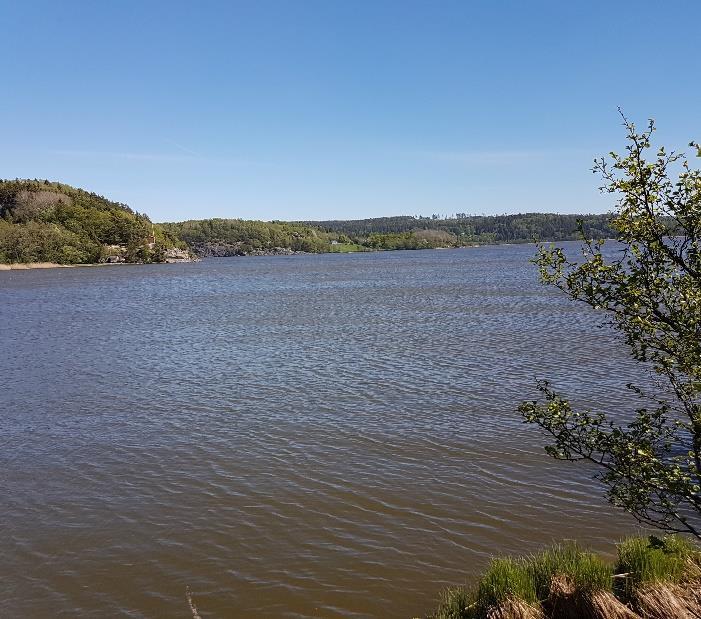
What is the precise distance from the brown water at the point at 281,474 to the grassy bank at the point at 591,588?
1472mm

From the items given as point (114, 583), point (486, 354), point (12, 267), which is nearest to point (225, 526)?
point (114, 583)

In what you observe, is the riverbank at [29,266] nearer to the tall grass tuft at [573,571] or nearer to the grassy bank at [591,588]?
the grassy bank at [591,588]

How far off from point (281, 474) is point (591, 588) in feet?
30.4

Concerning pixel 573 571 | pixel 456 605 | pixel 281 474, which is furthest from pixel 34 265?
pixel 573 571

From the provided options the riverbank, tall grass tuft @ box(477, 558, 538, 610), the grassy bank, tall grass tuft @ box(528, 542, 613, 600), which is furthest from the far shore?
tall grass tuft @ box(528, 542, 613, 600)

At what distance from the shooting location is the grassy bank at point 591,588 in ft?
30.6

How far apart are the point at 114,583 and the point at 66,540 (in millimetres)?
2455

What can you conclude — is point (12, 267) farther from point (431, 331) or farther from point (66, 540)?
point (66, 540)

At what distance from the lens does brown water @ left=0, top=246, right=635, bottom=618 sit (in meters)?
11.9

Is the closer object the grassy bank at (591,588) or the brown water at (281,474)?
the grassy bank at (591,588)

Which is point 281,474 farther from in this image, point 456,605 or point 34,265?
point 34,265

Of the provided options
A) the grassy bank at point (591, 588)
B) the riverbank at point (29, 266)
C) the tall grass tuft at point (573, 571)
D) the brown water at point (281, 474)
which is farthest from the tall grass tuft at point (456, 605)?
the riverbank at point (29, 266)

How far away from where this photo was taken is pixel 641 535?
1309cm

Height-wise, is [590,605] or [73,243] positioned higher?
[73,243]
